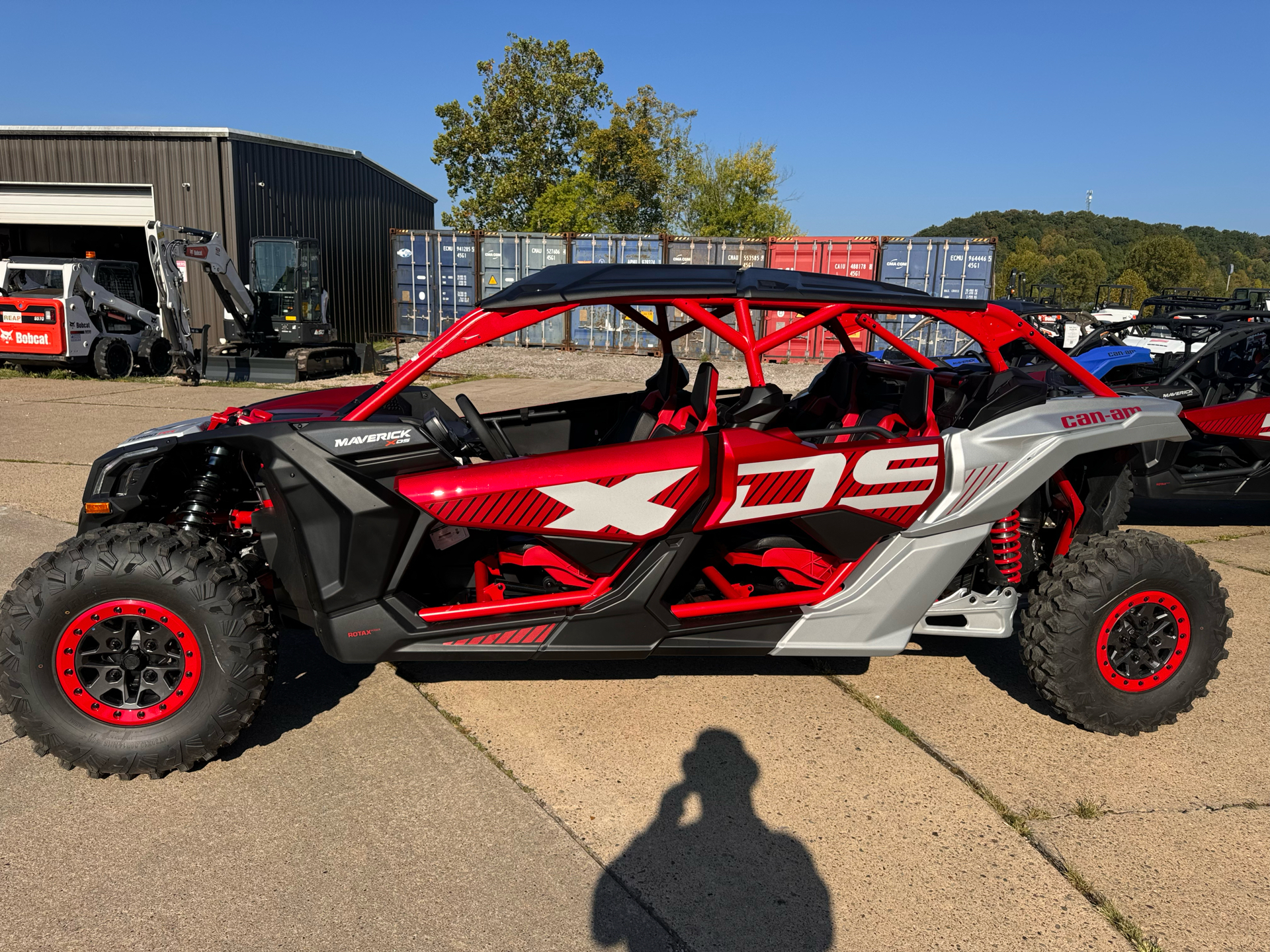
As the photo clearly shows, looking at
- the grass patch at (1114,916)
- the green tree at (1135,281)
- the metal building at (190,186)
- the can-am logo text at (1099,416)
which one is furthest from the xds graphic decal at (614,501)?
the green tree at (1135,281)

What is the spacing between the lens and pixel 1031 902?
254 cm

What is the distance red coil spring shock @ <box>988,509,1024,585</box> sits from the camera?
11.5ft

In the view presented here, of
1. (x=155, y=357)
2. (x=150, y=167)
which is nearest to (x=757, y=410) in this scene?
(x=155, y=357)

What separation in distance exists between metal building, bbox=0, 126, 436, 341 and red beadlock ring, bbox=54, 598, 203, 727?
1996cm

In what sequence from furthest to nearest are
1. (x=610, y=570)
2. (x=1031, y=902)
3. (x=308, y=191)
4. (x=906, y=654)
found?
(x=308, y=191) < (x=906, y=654) < (x=610, y=570) < (x=1031, y=902)

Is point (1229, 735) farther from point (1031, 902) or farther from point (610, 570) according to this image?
point (610, 570)

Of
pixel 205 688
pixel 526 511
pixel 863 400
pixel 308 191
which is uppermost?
pixel 308 191

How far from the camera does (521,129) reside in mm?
41000

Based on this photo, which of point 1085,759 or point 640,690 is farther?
point 640,690

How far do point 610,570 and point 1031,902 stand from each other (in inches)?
66.7

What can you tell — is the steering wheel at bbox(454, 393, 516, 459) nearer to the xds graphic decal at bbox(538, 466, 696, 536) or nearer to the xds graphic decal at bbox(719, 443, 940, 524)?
the xds graphic decal at bbox(538, 466, 696, 536)

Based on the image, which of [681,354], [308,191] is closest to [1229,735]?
[681,354]

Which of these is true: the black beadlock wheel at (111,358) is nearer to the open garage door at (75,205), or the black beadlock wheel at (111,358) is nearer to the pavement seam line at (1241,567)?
the open garage door at (75,205)

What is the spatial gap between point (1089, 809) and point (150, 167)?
2479 centimetres
